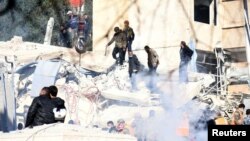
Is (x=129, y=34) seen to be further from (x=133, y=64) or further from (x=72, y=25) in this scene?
(x=72, y=25)

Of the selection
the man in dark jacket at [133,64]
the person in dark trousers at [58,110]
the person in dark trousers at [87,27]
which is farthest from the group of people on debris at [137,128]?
the person in dark trousers at [58,110]

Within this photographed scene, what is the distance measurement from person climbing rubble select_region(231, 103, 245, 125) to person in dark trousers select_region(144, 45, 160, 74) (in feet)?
4.03

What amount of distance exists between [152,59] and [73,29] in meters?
1.12

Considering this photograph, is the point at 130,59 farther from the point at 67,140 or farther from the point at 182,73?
the point at 67,140

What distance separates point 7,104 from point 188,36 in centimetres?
255

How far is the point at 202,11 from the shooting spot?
8711 millimetres

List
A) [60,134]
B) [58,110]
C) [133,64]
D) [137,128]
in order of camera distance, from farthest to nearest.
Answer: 1. [133,64]
2. [137,128]
3. [58,110]
4. [60,134]

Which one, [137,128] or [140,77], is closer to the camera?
[137,128]

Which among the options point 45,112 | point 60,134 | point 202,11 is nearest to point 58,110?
point 45,112

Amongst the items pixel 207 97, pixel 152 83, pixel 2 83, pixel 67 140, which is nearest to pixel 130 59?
pixel 152 83

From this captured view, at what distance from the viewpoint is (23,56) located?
7984mm

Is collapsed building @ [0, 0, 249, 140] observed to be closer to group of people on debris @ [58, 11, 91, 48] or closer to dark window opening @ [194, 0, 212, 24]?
dark window opening @ [194, 0, 212, 24]

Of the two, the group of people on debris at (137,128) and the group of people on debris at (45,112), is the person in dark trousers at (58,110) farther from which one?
the group of people on debris at (137,128)

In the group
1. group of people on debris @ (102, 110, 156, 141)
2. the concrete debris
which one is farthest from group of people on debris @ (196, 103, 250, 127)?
the concrete debris
